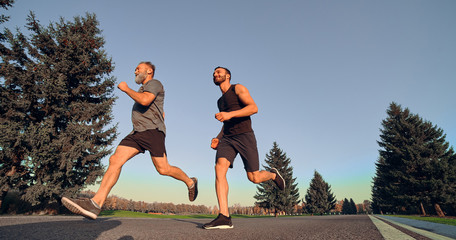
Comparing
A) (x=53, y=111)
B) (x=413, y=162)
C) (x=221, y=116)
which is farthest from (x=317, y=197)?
(x=221, y=116)

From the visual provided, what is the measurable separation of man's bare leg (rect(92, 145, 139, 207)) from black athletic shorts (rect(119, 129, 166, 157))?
0.08m

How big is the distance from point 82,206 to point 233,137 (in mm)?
2218

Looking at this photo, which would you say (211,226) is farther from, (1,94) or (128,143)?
(1,94)

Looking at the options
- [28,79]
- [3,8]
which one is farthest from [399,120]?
[3,8]

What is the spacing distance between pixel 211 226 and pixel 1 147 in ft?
35.5

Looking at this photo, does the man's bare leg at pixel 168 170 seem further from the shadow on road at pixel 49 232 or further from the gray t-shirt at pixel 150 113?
the shadow on road at pixel 49 232

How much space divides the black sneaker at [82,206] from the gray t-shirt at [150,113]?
108 centimetres

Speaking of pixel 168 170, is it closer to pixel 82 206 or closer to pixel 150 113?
pixel 150 113

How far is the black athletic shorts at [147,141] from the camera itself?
119 inches

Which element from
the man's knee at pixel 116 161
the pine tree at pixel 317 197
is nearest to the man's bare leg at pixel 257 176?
the man's knee at pixel 116 161

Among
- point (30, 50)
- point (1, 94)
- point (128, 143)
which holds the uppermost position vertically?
point (30, 50)

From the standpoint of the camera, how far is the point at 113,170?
2777 mm

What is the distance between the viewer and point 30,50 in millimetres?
11250

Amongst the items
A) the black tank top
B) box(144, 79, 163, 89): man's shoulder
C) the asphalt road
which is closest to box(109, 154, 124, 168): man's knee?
the asphalt road
